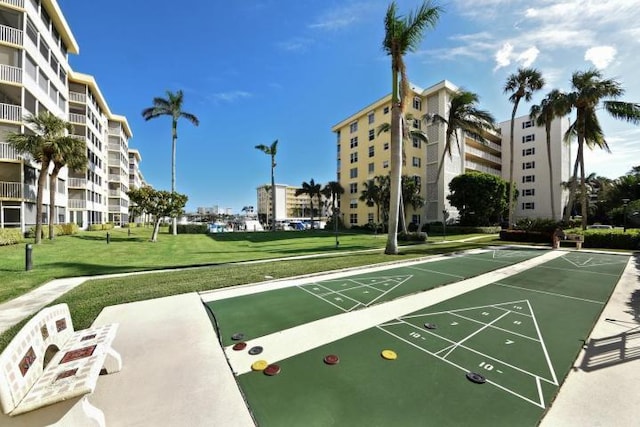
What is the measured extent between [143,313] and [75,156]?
22.2 meters

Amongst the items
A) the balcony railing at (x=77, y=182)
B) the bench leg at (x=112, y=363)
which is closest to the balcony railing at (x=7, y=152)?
the balcony railing at (x=77, y=182)

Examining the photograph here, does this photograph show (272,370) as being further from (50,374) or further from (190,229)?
(190,229)

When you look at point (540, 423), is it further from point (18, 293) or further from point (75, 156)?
point (75, 156)

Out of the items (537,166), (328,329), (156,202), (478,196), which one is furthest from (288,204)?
(328,329)

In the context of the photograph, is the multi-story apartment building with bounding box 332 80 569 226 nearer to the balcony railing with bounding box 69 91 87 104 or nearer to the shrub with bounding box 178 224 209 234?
the shrub with bounding box 178 224 209 234

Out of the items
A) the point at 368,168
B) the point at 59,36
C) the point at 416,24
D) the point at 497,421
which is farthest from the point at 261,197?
the point at 497,421

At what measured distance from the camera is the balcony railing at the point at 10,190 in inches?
738

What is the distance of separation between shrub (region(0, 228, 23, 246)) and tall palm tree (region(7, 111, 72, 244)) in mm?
956

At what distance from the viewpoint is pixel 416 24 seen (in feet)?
46.8

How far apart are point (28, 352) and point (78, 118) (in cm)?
4246

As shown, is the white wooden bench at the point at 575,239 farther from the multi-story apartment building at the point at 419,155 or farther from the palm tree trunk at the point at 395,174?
the palm tree trunk at the point at 395,174

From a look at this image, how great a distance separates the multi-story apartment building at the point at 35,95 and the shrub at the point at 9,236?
85.1 inches

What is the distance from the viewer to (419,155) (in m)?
40.9

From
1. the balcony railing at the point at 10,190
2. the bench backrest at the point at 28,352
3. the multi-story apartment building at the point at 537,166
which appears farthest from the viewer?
the multi-story apartment building at the point at 537,166
